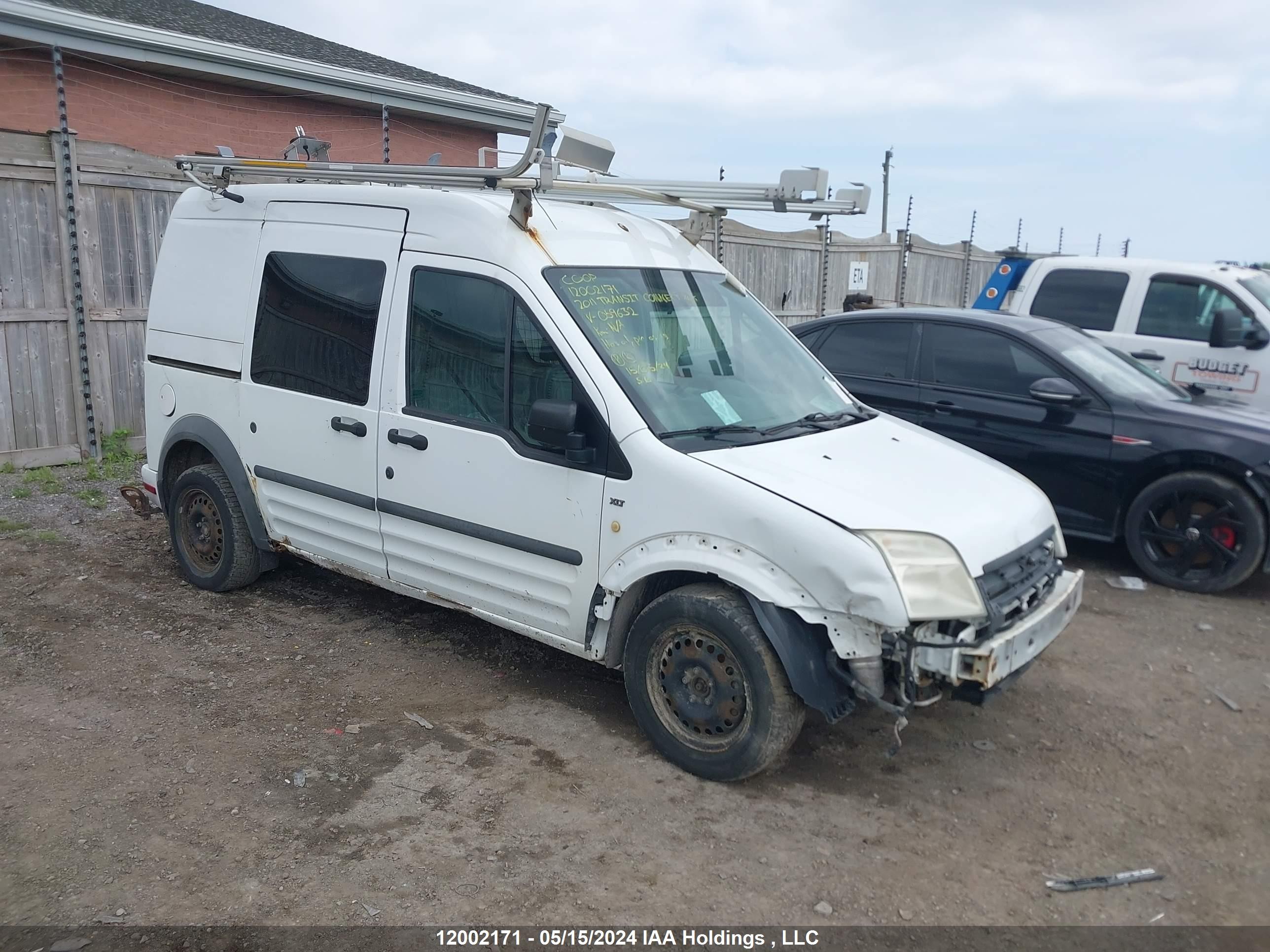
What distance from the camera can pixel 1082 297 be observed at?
8.91 metres

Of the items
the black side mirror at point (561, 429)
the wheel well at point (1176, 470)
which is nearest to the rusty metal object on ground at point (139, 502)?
the black side mirror at point (561, 429)

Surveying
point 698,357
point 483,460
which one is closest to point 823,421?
point 698,357

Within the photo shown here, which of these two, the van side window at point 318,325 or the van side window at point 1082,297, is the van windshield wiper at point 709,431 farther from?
the van side window at point 1082,297

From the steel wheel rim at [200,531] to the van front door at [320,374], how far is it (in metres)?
0.50

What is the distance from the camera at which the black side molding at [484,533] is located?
13.7 feet

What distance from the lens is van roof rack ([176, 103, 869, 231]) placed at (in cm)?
417

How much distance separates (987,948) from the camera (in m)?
3.02

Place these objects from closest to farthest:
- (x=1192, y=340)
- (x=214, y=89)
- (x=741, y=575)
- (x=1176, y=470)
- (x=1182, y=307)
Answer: (x=741, y=575), (x=1176, y=470), (x=1192, y=340), (x=1182, y=307), (x=214, y=89)

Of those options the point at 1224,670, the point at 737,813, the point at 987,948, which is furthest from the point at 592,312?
the point at 1224,670

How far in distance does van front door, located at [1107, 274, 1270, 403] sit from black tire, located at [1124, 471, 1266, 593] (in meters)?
2.09

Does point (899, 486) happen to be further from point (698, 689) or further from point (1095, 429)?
point (1095, 429)

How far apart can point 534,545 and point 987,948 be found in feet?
7.46

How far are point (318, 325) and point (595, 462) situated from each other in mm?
1891

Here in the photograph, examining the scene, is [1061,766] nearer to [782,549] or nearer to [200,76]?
[782,549]
